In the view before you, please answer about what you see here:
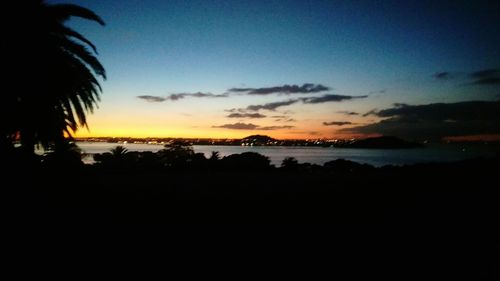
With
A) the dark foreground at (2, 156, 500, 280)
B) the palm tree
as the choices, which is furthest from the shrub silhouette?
the palm tree

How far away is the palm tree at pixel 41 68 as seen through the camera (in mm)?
9508

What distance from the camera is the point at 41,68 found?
9.78 metres

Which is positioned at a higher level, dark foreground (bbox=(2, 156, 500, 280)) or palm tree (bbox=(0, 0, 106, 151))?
palm tree (bbox=(0, 0, 106, 151))

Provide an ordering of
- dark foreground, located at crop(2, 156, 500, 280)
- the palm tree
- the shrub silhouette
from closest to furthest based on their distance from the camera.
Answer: dark foreground, located at crop(2, 156, 500, 280), the palm tree, the shrub silhouette

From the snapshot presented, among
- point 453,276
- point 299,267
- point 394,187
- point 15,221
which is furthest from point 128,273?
point 394,187

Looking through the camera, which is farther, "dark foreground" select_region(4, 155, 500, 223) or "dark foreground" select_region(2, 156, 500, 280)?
"dark foreground" select_region(4, 155, 500, 223)

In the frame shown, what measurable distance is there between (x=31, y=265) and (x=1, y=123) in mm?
A: 6570

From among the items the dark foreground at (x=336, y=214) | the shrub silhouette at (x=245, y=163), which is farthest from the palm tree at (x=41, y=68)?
the shrub silhouette at (x=245, y=163)

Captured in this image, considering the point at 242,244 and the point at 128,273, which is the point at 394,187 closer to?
the point at 242,244

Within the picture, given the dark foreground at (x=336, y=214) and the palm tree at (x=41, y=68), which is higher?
the palm tree at (x=41, y=68)

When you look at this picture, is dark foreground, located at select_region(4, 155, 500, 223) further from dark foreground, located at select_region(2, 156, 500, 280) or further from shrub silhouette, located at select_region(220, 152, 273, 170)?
shrub silhouette, located at select_region(220, 152, 273, 170)

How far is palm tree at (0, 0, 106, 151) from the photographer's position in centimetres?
951

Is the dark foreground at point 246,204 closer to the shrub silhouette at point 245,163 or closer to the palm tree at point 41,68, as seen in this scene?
the palm tree at point 41,68

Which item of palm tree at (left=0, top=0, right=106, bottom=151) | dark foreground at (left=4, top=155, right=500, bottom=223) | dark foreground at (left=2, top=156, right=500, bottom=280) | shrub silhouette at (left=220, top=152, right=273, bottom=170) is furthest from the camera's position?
shrub silhouette at (left=220, top=152, right=273, bottom=170)
